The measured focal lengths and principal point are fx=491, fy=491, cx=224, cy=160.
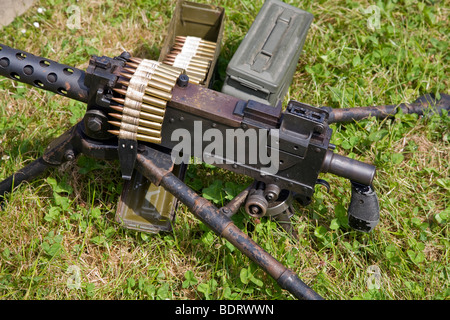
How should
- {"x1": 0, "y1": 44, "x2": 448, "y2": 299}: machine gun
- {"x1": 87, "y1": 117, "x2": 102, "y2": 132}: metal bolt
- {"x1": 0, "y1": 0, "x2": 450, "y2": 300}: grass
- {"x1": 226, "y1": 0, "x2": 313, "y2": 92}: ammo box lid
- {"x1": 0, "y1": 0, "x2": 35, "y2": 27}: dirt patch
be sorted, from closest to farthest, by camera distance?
{"x1": 0, "y1": 44, "x2": 448, "y2": 299}: machine gun → {"x1": 87, "y1": 117, "x2": 102, "y2": 132}: metal bolt → {"x1": 0, "y1": 0, "x2": 450, "y2": 300}: grass → {"x1": 226, "y1": 0, "x2": 313, "y2": 92}: ammo box lid → {"x1": 0, "y1": 0, "x2": 35, "y2": 27}: dirt patch

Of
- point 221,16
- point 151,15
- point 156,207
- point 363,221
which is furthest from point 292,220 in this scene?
point 151,15

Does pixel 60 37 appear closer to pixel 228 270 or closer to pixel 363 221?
pixel 228 270

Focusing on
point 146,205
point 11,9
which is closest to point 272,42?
point 146,205

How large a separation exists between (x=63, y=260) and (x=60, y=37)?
3.49 meters

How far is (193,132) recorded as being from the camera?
4398mm

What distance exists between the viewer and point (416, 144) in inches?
241

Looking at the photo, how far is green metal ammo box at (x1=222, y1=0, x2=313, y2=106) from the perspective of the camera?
18.0 feet

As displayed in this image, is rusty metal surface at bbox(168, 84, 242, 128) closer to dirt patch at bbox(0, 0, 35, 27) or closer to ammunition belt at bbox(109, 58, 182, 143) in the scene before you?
ammunition belt at bbox(109, 58, 182, 143)

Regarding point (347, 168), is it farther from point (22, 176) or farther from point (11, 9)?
point (11, 9)

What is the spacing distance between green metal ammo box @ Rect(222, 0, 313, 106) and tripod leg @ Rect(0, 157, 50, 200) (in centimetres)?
219

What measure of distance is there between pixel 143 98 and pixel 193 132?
21.3 inches

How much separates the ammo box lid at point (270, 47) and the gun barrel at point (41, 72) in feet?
5.96

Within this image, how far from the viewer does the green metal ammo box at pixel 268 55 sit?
5.49 m

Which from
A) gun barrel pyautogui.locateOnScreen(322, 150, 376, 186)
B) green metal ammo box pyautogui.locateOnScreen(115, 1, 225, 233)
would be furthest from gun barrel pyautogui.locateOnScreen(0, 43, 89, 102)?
gun barrel pyautogui.locateOnScreen(322, 150, 376, 186)
